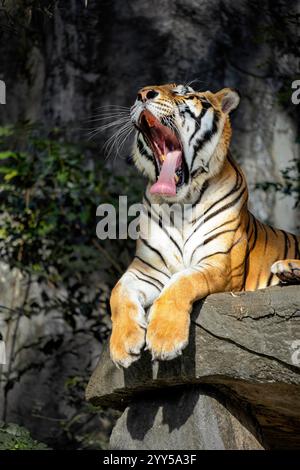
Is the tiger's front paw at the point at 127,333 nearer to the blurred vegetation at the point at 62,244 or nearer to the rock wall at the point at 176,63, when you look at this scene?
the blurred vegetation at the point at 62,244

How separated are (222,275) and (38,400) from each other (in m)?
3.36

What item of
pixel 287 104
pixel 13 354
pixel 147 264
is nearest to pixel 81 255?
pixel 13 354

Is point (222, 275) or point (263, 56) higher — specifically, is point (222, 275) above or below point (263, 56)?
below

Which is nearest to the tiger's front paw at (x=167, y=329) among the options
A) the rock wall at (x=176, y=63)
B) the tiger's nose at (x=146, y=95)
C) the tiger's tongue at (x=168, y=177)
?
the tiger's tongue at (x=168, y=177)

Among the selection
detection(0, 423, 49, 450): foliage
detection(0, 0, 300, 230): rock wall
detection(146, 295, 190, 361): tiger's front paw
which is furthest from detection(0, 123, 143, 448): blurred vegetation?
detection(146, 295, 190, 361): tiger's front paw

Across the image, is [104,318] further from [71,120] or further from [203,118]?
[203,118]

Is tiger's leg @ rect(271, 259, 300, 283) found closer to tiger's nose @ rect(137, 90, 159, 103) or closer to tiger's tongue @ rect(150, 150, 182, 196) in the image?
tiger's tongue @ rect(150, 150, 182, 196)

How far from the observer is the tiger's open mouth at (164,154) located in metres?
3.81

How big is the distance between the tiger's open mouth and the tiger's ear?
374mm

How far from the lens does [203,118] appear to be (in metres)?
4.04

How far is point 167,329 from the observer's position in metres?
3.35

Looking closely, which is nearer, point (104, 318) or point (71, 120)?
point (104, 318)

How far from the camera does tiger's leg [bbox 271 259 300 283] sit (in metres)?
3.64

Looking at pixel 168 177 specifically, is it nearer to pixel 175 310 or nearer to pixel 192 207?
pixel 192 207
